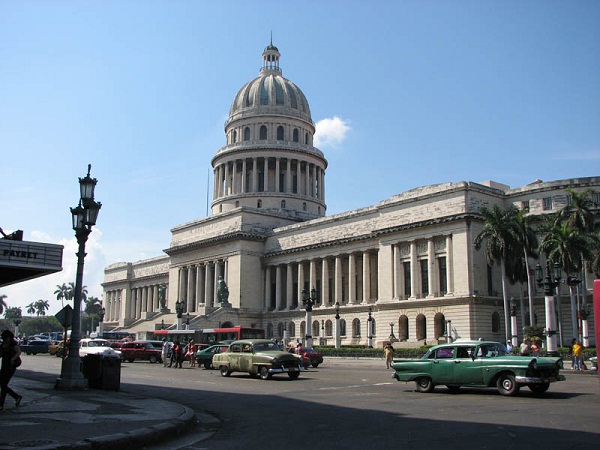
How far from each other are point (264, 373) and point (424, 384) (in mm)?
9543

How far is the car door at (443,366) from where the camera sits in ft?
70.3

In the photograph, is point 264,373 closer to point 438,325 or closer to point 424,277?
point 438,325

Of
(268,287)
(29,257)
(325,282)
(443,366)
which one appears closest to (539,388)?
(443,366)

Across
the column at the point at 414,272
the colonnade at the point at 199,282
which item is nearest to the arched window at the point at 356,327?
the column at the point at 414,272

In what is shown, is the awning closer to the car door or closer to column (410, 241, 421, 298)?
the car door

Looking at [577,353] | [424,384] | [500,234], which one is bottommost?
[424,384]

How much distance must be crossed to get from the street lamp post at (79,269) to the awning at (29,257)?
2968 millimetres

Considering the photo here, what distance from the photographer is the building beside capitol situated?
60062 mm

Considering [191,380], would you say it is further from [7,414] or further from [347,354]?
[347,354]

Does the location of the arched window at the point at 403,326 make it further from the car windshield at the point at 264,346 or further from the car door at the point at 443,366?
the car door at the point at 443,366

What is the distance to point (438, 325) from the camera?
61188 mm

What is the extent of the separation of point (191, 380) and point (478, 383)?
14.5 metres

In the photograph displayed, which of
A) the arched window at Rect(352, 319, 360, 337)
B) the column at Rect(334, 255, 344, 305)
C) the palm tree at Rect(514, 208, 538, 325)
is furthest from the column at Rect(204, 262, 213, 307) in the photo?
the palm tree at Rect(514, 208, 538, 325)

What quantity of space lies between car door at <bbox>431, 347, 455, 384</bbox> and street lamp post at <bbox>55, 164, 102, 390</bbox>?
1214cm
